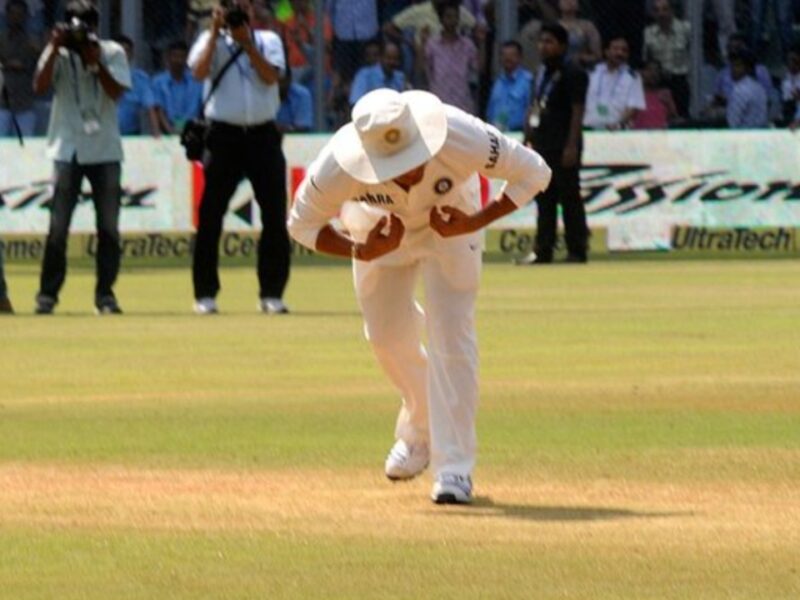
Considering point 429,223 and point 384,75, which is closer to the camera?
point 429,223

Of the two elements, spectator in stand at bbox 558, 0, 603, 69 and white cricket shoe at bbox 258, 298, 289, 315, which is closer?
white cricket shoe at bbox 258, 298, 289, 315

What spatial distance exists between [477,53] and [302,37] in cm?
178

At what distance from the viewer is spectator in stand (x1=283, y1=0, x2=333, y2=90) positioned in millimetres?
26328

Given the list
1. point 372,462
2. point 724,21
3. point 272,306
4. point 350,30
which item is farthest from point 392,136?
point 724,21

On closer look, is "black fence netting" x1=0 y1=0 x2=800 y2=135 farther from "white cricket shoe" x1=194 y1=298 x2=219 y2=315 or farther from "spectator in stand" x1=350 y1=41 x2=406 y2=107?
"white cricket shoe" x1=194 y1=298 x2=219 y2=315

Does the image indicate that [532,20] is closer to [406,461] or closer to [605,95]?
[605,95]

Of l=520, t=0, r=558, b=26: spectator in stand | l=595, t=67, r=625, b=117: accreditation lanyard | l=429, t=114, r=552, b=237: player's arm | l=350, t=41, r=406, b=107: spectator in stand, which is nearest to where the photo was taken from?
l=429, t=114, r=552, b=237: player's arm

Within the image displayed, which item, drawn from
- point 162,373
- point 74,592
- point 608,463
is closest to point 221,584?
point 74,592

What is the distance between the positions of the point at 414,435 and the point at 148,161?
55.0ft

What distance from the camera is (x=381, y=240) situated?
8.66 meters

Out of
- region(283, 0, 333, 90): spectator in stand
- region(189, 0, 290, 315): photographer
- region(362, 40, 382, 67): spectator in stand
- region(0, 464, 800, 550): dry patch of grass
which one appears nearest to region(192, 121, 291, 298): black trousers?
region(189, 0, 290, 315): photographer

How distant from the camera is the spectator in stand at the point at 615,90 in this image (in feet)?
86.0

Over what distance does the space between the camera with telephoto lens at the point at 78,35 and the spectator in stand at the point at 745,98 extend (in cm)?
1040

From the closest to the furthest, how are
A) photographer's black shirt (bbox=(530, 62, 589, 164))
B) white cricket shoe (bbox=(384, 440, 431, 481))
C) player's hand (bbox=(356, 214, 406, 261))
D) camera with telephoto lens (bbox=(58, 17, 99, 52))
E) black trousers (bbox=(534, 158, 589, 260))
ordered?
player's hand (bbox=(356, 214, 406, 261))
white cricket shoe (bbox=(384, 440, 431, 481))
camera with telephoto lens (bbox=(58, 17, 99, 52))
black trousers (bbox=(534, 158, 589, 260))
photographer's black shirt (bbox=(530, 62, 589, 164))
